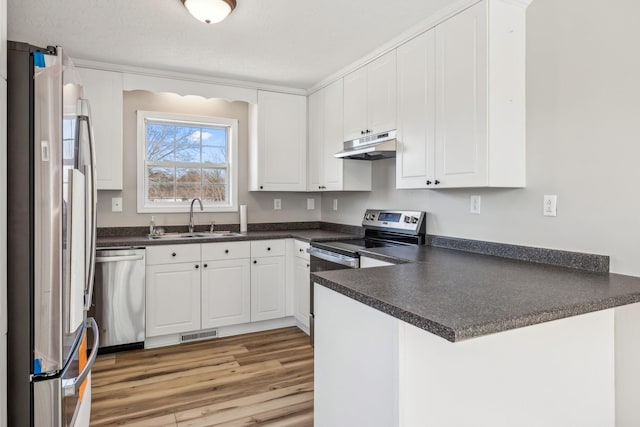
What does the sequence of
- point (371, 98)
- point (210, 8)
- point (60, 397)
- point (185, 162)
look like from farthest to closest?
point (185, 162)
point (371, 98)
point (210, 8)
point (60, 397)

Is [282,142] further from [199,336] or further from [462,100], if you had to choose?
[462,100]

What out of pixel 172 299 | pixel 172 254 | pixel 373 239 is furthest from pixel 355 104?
pixel 172 299

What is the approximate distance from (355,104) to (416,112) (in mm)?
822

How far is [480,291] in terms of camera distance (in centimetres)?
148

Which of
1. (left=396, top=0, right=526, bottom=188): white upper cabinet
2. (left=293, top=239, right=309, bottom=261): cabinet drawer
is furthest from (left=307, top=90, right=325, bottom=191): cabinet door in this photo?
(left=396, top=0, right=526, bottom=188): white upper cabinet

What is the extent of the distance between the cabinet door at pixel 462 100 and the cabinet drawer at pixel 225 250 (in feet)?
6.18

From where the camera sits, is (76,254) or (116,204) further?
(116,204)

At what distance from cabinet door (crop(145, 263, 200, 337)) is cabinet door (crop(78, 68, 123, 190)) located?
2.77ft

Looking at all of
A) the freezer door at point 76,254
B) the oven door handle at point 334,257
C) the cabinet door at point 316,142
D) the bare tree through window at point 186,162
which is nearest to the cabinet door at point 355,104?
the cabinet door at point 316,142

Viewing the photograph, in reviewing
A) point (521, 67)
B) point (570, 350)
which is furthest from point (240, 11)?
point (570, 350)

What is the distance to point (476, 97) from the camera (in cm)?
220

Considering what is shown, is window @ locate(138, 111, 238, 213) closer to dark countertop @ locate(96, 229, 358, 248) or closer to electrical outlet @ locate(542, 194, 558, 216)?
dark countertop @ locate(96, 229, 358, 248)

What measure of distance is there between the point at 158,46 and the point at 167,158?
120 centimetres

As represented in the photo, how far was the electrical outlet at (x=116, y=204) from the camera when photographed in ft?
11.9
